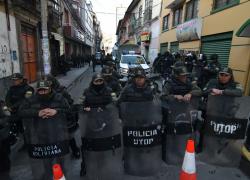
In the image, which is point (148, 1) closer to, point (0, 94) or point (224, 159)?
point (0, 94)

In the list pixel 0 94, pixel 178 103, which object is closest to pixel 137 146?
pixel 178 103

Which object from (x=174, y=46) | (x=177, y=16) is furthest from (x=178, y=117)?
(x=177, y=16)

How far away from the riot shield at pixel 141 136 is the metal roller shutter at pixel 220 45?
847 cm

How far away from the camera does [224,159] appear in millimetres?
3811

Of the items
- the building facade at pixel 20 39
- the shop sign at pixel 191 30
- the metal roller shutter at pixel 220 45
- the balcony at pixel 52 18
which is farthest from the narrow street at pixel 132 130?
the balcony at pixel 52 18

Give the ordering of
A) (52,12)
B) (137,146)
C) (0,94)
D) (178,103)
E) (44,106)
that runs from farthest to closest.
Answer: (52,12) < (0,94) < (178,103) < (137,146) < (44,106)

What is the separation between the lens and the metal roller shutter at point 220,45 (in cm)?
1048

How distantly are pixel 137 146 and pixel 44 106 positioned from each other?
1451 millimetres

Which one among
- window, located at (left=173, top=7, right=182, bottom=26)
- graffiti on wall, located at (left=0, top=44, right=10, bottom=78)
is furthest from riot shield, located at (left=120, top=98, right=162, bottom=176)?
window, located at (left=173, top=7, right=182, bottom=26)

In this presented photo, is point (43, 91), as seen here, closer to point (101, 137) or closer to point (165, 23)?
point (101, 137)

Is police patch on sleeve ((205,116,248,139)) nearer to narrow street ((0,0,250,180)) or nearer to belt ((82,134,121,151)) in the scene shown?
narrow street ((0,0,250,180))

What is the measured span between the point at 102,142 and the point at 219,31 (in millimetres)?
9998

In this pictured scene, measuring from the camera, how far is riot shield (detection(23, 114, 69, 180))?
2.95m

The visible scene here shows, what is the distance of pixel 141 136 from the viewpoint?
10.9ft
